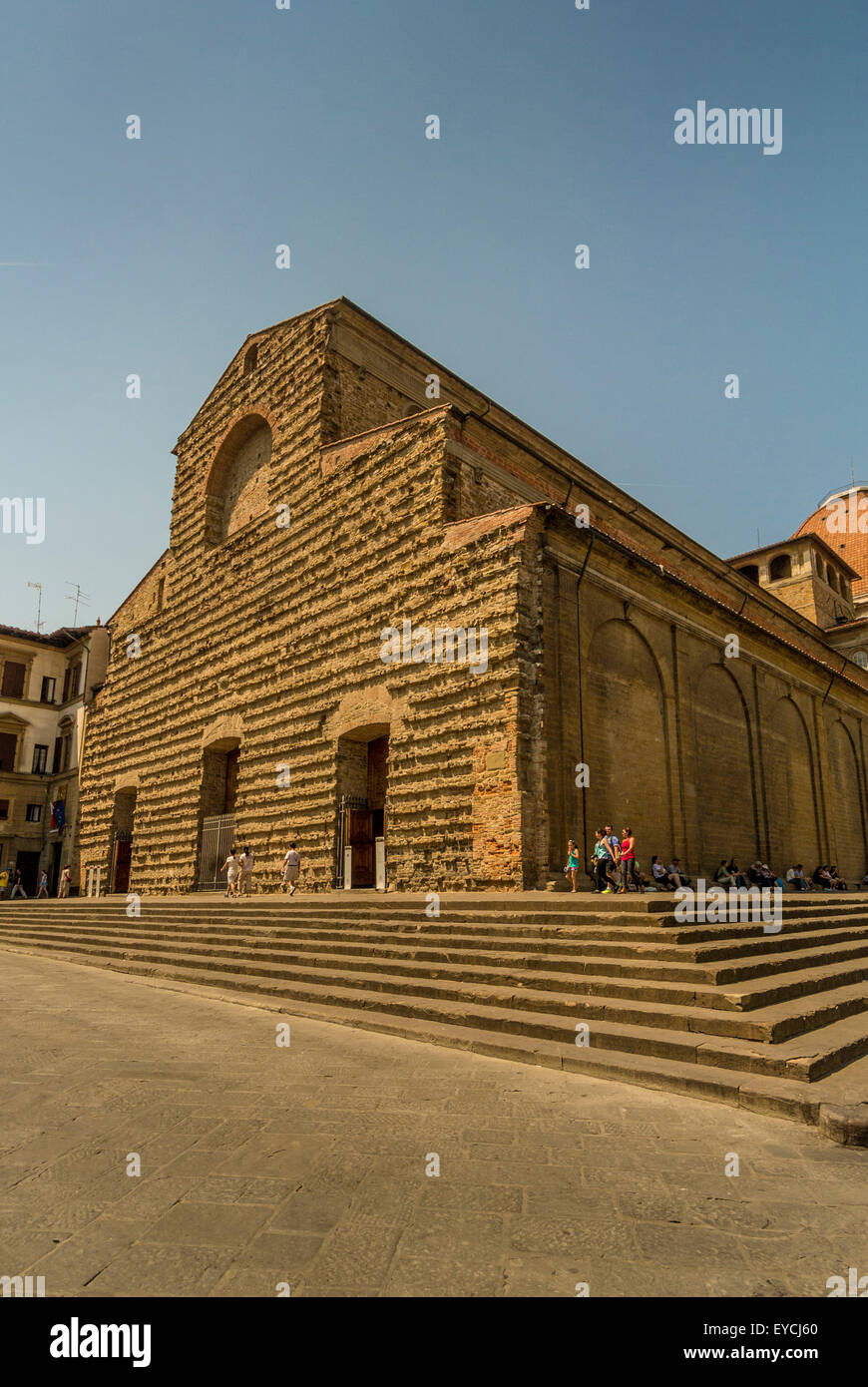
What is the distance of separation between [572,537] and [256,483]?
33.0 ft

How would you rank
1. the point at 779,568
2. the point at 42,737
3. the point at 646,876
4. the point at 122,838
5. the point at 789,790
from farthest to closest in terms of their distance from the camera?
the point at 779,568, the point at 42,737, the point at 122,838, the point at 789,790, the point at 646,876

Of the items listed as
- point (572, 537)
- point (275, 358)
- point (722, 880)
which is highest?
point (275, 358)

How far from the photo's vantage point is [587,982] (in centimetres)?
692

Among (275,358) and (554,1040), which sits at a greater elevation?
(275,358)

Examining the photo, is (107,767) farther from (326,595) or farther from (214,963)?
(214,963)

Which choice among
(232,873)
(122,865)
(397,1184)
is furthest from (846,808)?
(397,1184)

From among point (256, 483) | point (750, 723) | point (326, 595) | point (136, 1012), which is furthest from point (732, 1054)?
point (256, 483)

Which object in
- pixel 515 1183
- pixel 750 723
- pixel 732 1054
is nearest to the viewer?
pixel 515 1183

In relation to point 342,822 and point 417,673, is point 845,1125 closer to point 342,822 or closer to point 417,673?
point 417,673

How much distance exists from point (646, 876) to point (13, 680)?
31.3 metres

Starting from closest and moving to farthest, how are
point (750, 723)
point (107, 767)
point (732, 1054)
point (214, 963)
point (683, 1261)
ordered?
point (683, 1261) < point (732, 1054) < point (214, 963) < point (750, 723) < point (107, 767)

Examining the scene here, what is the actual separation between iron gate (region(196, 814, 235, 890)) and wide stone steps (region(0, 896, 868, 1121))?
6.17 meters

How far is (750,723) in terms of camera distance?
732 inches

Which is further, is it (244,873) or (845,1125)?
(244,873)
